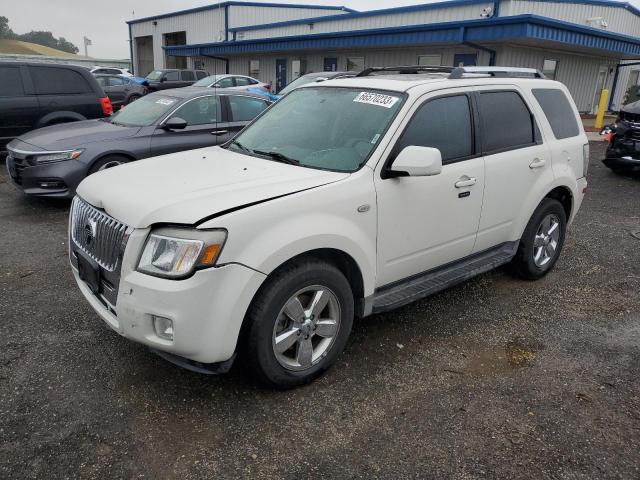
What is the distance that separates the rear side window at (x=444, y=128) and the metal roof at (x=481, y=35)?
13.2 meters

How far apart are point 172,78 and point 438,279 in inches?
885

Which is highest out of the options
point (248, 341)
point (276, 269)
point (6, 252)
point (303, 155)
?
point (303, 155)

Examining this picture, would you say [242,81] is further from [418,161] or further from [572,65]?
[418,161]

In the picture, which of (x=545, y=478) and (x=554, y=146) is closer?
(x=545, y=478)

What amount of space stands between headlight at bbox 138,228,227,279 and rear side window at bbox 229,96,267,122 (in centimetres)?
558

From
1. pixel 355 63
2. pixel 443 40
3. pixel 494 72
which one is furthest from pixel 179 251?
pixel 355 63

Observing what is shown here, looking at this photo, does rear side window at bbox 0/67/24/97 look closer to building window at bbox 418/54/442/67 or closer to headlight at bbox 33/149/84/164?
headlight at bbox 33/149/84/164

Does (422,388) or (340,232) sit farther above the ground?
(340,232)

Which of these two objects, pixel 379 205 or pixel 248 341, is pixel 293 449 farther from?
pixel 379 205

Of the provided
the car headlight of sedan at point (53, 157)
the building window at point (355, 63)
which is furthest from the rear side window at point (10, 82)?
the building window at point (355, 63)

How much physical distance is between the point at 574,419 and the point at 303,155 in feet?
7.54

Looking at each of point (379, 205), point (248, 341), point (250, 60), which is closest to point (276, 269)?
point (248, 341)

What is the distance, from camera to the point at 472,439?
8.99 ft

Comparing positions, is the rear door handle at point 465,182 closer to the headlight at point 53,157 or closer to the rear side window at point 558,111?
the rear side window at point 558,111
